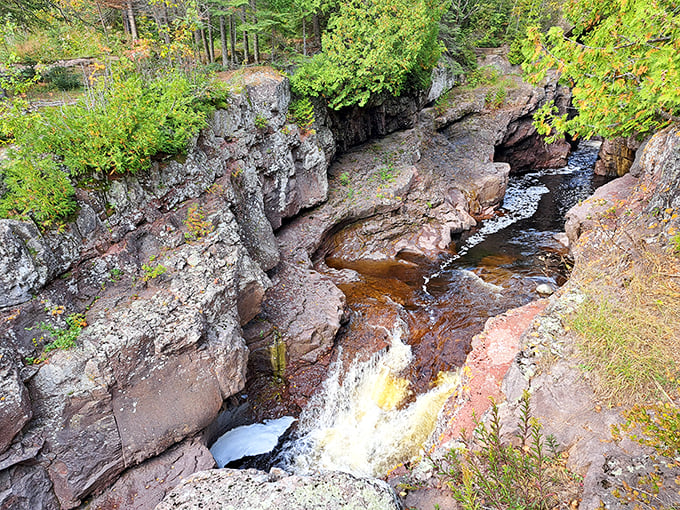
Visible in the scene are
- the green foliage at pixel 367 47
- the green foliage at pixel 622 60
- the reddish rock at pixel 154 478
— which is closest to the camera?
the green foliage at pixel 622 60

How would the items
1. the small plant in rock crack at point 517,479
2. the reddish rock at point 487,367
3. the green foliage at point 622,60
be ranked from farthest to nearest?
the reddish rock at point 487,367 → the green foliage at point 622,60 → the small plant in rock crack at point 517,479

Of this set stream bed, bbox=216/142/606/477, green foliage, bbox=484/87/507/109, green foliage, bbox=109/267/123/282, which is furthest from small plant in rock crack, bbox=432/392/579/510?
green foliage, bbox=484/87/507/109

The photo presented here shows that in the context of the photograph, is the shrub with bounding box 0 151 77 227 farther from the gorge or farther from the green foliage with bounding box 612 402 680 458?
the green foliage with bounding box 612 402 680 458

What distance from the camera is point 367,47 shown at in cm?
1305

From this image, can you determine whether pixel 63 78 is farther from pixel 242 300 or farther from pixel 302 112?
pixel 242 300

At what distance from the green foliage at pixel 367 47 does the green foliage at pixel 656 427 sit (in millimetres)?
12686

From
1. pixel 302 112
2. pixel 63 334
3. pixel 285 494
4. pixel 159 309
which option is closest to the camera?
pixel 285 494

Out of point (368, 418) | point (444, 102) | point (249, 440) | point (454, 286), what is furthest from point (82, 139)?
point (444, 102)

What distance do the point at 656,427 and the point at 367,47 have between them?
45.6 ft

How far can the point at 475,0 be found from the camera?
2327 cm

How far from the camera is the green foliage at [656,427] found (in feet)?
11.0

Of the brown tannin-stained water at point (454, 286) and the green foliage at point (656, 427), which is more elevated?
the green foliage at point (656, 427)

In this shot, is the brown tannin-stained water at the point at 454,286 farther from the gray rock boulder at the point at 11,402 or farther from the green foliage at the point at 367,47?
the gray rock boulder at the point at 11,402

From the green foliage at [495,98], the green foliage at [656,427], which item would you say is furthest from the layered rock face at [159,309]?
the green foliage at [495,98]
